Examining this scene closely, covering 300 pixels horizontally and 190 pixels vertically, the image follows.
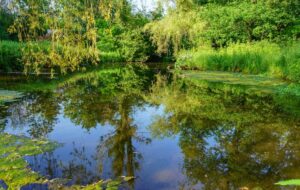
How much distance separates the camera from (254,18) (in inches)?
971

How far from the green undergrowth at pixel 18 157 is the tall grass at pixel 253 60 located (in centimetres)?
1034

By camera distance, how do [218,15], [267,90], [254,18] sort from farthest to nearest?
[218,15]
[254,18]
[267,90]

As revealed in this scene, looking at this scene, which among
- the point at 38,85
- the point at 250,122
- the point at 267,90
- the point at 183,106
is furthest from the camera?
the point at 38,85

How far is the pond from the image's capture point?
5.13 metres

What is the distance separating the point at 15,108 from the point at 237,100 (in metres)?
6.66

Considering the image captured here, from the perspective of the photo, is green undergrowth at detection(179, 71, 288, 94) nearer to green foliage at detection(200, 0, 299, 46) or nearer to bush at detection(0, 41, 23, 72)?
green foliage at detection(200, 0, 299, 46)

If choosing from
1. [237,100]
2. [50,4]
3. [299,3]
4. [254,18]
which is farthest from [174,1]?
[50,4]

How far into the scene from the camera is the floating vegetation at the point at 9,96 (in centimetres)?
1082

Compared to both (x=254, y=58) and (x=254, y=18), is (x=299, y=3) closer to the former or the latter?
(x=254, y=18)

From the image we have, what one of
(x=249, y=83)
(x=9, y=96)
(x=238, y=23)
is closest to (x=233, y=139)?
(x=9, y=96)

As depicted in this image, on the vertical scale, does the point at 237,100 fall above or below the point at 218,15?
below

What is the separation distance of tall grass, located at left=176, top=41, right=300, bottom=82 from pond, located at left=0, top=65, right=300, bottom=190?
3.10 meters

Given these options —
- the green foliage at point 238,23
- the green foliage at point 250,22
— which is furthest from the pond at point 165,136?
the green foliage at point 238,23

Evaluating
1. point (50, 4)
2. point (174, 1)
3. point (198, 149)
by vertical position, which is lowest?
point (198, 149)
